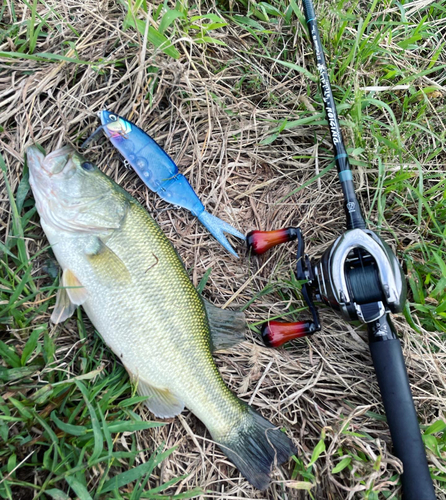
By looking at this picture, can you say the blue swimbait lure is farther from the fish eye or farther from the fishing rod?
the fishing rod

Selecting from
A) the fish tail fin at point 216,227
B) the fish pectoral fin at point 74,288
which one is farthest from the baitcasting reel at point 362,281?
the fish pectoral fin at point 74,288

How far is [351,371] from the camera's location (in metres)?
2.81

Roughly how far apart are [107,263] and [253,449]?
4.85ft

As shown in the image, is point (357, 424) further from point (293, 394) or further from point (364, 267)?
point (364, 267)

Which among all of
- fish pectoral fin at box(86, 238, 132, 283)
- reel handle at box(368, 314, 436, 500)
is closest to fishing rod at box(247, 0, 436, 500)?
reel handle at box(368, 314, 436, 500)

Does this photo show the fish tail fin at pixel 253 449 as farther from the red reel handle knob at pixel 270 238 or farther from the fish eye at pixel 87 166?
the fish eye at pixel 87 166

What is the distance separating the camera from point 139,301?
2.36 m

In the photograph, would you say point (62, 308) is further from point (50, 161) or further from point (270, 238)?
point (270, 238)

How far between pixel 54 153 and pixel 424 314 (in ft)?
9.27

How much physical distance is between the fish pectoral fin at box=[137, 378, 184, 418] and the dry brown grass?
0.16 m

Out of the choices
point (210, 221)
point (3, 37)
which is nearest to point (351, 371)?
point (210, 221)

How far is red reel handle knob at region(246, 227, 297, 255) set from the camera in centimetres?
281

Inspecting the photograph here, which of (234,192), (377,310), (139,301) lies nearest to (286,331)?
(377,310)

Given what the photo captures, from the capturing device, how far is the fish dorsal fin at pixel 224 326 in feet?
8.68
